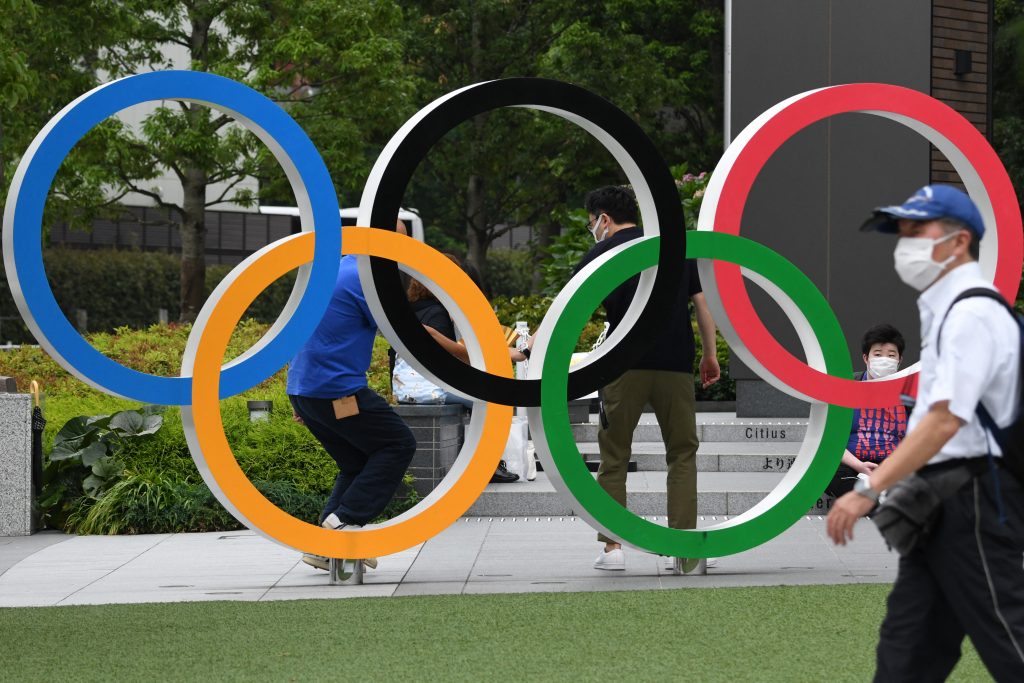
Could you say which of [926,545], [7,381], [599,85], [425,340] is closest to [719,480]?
[425,340]

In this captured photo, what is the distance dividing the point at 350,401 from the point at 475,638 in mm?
1684

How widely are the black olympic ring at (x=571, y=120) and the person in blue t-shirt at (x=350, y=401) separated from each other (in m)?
0.35

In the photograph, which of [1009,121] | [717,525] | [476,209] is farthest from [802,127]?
[476,209]

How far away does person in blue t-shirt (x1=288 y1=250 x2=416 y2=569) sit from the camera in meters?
7.20

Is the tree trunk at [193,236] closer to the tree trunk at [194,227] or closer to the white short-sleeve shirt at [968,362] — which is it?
the tree trunk at [194,227]

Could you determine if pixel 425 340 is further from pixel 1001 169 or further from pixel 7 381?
pixel 7 381

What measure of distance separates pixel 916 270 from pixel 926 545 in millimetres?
810

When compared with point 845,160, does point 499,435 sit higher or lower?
lower

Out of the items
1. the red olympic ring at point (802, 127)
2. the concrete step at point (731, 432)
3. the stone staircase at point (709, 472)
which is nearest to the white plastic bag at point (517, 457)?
the stone staircase at point (709, 472)

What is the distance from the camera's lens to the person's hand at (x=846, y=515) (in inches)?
146

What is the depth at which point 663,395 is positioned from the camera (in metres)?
7.55

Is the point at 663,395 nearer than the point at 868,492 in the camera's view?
No

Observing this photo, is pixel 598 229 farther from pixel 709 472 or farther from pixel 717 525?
pixel 709 472

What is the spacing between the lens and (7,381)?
10102mm
